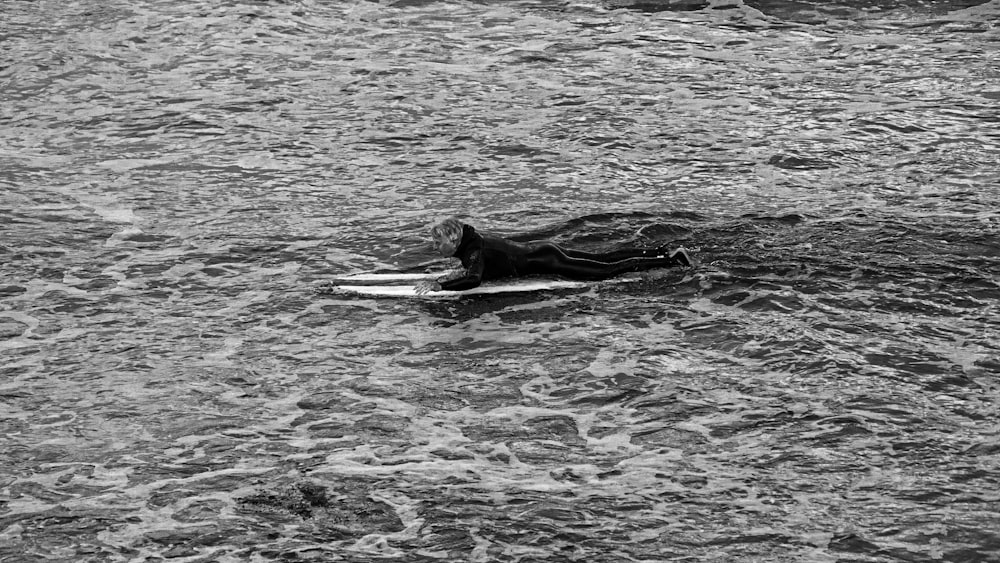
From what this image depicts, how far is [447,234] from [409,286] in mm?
1104

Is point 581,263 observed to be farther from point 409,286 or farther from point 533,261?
point 409,286

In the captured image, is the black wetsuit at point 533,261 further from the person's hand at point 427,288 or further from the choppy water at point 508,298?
the choppy water at point 508,298

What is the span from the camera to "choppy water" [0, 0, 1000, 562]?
886 centimetres

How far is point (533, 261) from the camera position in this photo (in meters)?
12.2

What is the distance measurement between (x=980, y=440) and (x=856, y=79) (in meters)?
9.91

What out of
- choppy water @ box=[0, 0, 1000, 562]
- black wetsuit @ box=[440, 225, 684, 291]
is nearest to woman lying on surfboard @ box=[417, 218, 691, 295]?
black wetsuit @ box=[440, 225, 684, 291]

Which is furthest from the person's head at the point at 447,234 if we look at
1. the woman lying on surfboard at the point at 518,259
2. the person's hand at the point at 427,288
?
the person's hand at the point at 427,288

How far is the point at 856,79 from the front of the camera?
18297 mm

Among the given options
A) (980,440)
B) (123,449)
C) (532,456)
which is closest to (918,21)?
Result: (980,440)

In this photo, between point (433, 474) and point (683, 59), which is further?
point (683, 59)

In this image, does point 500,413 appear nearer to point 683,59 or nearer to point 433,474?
point 433,474

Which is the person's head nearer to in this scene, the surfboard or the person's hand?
the person's hand

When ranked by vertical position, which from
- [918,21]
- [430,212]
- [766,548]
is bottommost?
[766,548]

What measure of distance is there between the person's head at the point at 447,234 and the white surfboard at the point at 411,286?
625 mm
